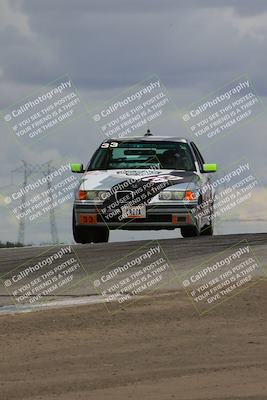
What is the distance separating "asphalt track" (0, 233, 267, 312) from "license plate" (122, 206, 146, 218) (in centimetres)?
49

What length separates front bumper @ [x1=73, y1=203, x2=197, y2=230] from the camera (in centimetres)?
2155

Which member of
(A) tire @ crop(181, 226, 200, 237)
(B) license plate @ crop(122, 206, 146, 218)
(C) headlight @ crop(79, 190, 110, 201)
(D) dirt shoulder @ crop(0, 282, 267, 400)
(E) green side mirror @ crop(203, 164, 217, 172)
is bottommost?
(A) tire @ crop(181, 226, 200, 237)

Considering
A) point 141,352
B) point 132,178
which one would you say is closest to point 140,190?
point 132,178

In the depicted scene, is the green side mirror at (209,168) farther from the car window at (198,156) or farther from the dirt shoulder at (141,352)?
the dirt shoulder at (141,352)

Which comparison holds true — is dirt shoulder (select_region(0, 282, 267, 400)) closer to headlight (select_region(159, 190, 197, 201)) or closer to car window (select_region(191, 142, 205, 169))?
headlight (select_region(159, 190, 197, 201))

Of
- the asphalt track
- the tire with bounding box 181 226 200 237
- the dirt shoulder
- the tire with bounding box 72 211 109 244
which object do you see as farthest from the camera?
the tire with bounding box 181 226 200 237

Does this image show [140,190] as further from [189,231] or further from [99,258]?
[99,258]

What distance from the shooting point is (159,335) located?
1260 cm

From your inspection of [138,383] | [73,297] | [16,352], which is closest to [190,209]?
[73,297]

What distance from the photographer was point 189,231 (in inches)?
907

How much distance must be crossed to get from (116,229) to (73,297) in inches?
252

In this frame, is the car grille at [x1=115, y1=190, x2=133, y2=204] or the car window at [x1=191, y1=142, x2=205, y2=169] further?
the car window at [x1=191, y1=142, x2=205, y2=169]

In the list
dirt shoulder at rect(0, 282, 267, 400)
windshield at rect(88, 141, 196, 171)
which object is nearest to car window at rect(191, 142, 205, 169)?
windshield at rect(88, 141, 196, 171)

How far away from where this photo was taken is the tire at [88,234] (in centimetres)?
2208
